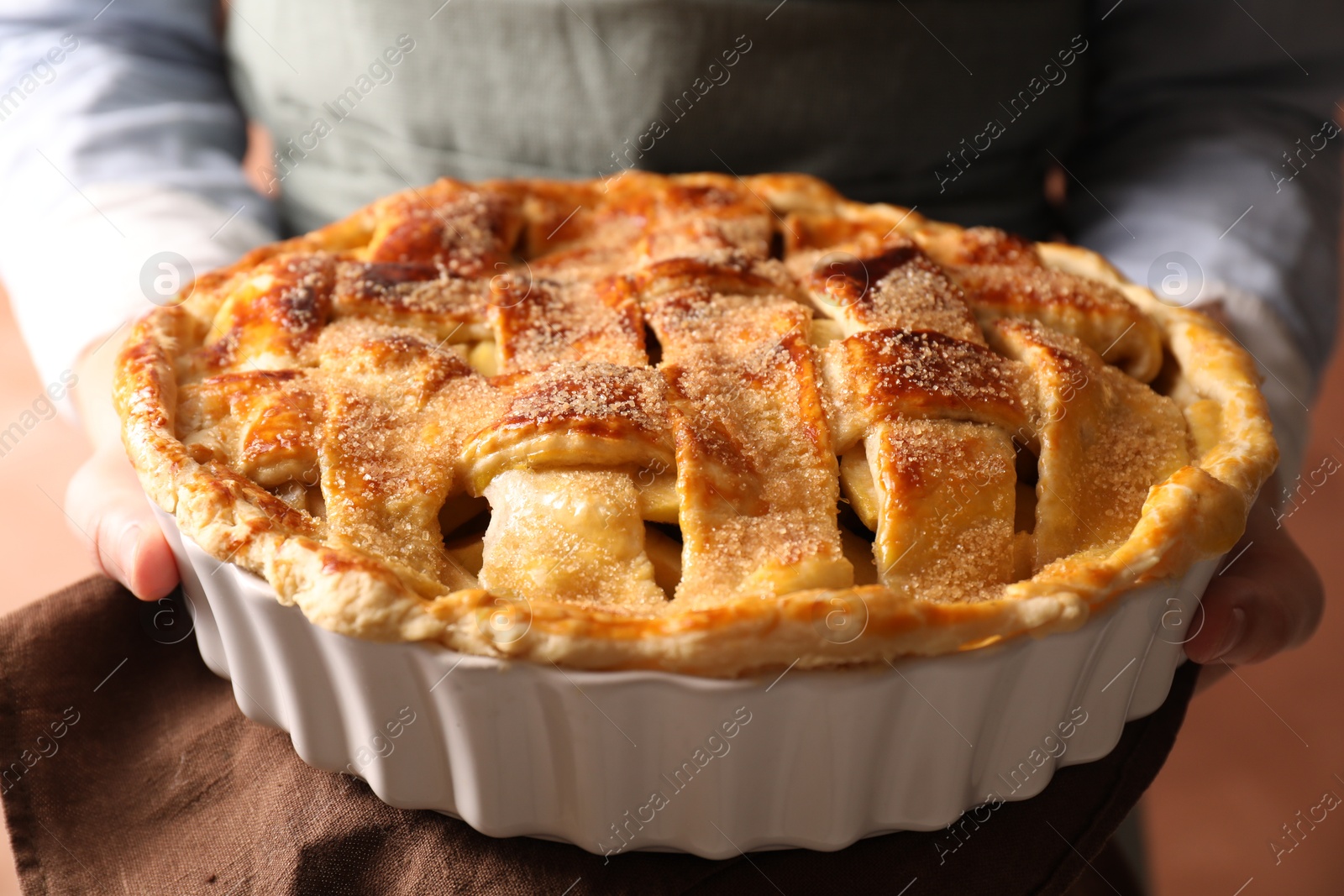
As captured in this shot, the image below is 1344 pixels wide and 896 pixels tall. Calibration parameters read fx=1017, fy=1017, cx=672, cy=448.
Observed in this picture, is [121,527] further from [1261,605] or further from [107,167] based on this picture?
[1261,605]

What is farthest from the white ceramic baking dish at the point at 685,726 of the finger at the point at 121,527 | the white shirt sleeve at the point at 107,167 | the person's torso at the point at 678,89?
the person's torso at the point at 678,89

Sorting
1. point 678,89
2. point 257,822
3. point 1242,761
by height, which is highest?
point 678,89

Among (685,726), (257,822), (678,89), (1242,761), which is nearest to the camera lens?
(685,726)

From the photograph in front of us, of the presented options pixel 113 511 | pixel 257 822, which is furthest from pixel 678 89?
pixel 257 822

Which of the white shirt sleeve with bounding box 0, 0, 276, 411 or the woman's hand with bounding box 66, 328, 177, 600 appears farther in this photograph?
the white shirt sleeve with bounding box 0, 0, 276, 411

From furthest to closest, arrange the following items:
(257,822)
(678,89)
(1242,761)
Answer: (1242,761), (678,89), (257,822)

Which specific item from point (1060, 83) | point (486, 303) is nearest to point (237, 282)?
point (486, 303)

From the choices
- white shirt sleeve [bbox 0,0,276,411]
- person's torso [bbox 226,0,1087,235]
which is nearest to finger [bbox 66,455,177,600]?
white shirt sleeve [bbox 0,0,276,411]

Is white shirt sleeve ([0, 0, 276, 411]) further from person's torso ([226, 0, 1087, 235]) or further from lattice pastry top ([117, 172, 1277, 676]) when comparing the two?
lattice pastry top ([117, 172, 1277, 676])

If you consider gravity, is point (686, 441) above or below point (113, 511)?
above
